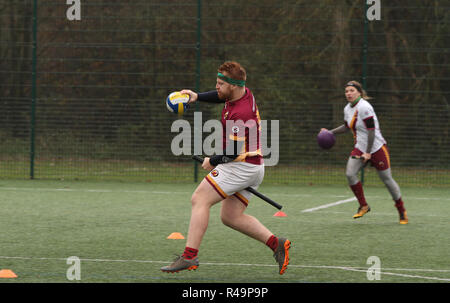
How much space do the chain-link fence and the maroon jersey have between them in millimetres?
9517

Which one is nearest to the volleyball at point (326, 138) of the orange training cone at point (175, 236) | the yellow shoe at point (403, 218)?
the yellow shoe at point (403, 218)

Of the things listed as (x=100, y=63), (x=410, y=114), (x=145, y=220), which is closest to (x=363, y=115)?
(x=145, y=220)

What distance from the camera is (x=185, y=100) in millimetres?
6809

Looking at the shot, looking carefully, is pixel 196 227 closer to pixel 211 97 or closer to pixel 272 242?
pixel 272 242

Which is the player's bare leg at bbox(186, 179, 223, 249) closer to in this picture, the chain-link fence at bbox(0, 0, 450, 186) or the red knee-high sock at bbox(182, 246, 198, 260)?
the red knee-high sock at bbox(182, 246, 198, 260)

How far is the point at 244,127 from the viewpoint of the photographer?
21.8 feet

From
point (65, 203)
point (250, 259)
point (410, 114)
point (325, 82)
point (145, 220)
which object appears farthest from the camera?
point (325, 82)

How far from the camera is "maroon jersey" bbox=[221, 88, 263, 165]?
6.65 metres

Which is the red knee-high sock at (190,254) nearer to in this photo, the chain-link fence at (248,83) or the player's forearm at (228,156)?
the player's forearm at (228,156)

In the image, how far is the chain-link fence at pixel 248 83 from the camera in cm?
1689

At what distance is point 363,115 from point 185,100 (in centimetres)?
428

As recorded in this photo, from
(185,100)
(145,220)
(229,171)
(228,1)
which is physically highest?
(228,1)

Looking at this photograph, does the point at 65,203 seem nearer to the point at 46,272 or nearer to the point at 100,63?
the point at 46,272
